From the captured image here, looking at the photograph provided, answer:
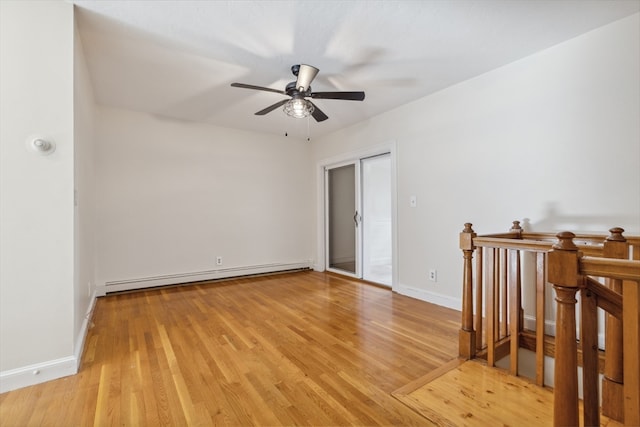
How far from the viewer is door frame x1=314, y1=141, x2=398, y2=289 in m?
3.79

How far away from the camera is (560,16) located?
6.80ft

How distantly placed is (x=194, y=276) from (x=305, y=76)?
3.34 m

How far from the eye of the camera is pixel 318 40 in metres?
2.34

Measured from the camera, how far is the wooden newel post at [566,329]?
95cm

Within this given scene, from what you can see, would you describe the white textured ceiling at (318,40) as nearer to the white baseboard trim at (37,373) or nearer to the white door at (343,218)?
the white door at (343,218)

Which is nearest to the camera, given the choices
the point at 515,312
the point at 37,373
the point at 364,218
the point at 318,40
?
the point at 37,373

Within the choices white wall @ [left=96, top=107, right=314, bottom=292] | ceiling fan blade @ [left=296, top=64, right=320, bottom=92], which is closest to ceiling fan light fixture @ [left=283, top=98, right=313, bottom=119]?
ceiling fan blade @ [left=296, top=64, right=320, bottom=92]

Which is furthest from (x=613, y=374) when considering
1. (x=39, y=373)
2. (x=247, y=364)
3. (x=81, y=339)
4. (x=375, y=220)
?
(x=81, y=339)

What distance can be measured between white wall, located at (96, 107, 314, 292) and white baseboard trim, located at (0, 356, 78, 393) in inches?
85.9

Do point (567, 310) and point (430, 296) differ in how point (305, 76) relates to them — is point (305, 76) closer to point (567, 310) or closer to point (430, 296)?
point (567, 310)

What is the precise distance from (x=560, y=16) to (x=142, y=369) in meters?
3.83

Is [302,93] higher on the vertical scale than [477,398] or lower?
higher

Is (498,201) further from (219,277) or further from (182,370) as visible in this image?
(219,277)

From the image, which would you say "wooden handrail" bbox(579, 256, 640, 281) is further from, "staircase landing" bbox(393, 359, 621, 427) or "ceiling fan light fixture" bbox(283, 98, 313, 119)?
"ceiling fan light fixture" bbox(283, 98, 313, 119)
